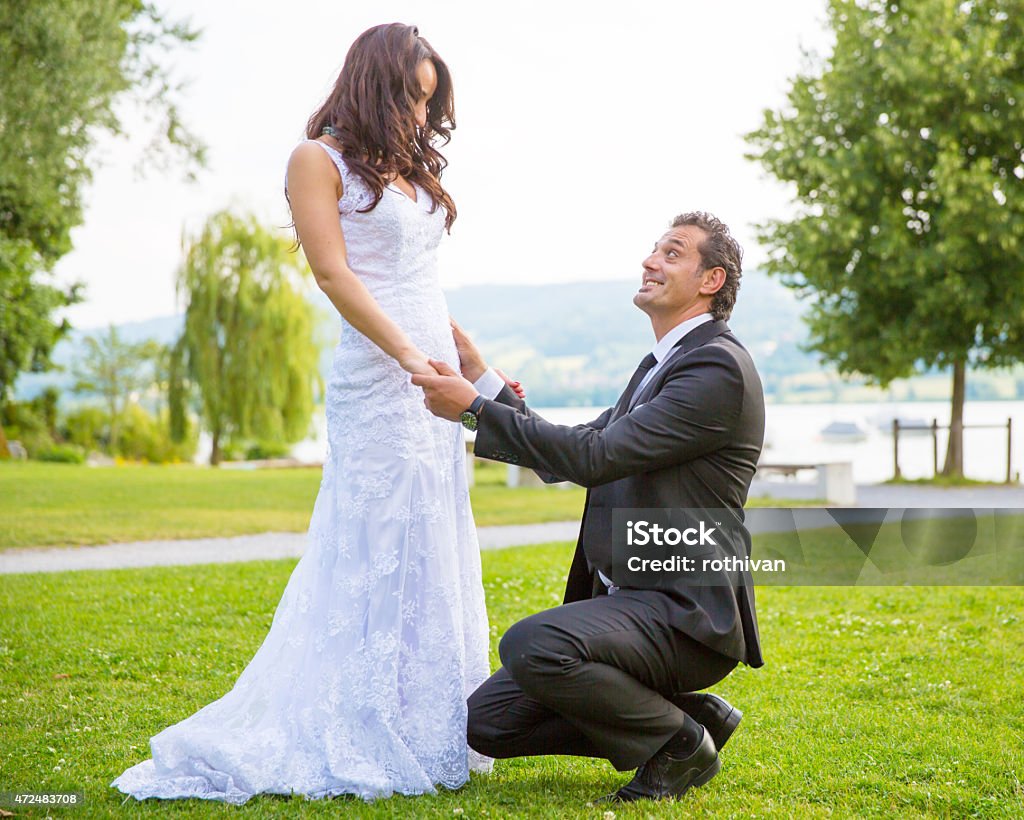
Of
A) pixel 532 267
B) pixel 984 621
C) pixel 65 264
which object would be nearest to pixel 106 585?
pixel 984 621

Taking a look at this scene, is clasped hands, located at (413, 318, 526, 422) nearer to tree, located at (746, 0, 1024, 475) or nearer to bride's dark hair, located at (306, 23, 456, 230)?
bride's dark hair, located at (306, 23, 456, 230)

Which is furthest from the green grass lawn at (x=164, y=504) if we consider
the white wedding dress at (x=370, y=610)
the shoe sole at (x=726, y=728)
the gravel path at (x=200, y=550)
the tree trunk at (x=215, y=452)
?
the tree trunk at (x=215, y=452)

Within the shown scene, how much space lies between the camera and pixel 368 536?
349 centimetres

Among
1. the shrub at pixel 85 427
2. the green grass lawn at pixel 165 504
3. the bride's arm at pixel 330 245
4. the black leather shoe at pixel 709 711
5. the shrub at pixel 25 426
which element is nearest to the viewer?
the bride's arm at pixel 330 245

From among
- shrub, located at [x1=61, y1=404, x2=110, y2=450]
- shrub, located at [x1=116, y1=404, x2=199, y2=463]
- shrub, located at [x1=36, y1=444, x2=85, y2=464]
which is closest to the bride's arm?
shrub, located at [x1=36, y1=444, x2=85, y2=464]

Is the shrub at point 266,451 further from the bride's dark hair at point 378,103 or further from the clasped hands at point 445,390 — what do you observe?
the clasped hands at point 445,390

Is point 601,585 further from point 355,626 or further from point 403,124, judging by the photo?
point 403,124

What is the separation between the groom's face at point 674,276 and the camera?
11.4ft

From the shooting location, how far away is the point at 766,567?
310 inches

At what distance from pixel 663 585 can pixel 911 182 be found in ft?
53.1

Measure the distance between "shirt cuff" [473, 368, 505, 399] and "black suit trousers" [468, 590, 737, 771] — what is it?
854mm

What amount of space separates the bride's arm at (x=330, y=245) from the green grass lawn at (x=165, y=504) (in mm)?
8046

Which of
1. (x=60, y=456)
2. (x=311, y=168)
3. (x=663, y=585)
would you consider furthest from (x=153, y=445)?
(x=663, y=585)

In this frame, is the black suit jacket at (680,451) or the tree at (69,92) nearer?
the black suit jacket at (680,451)
